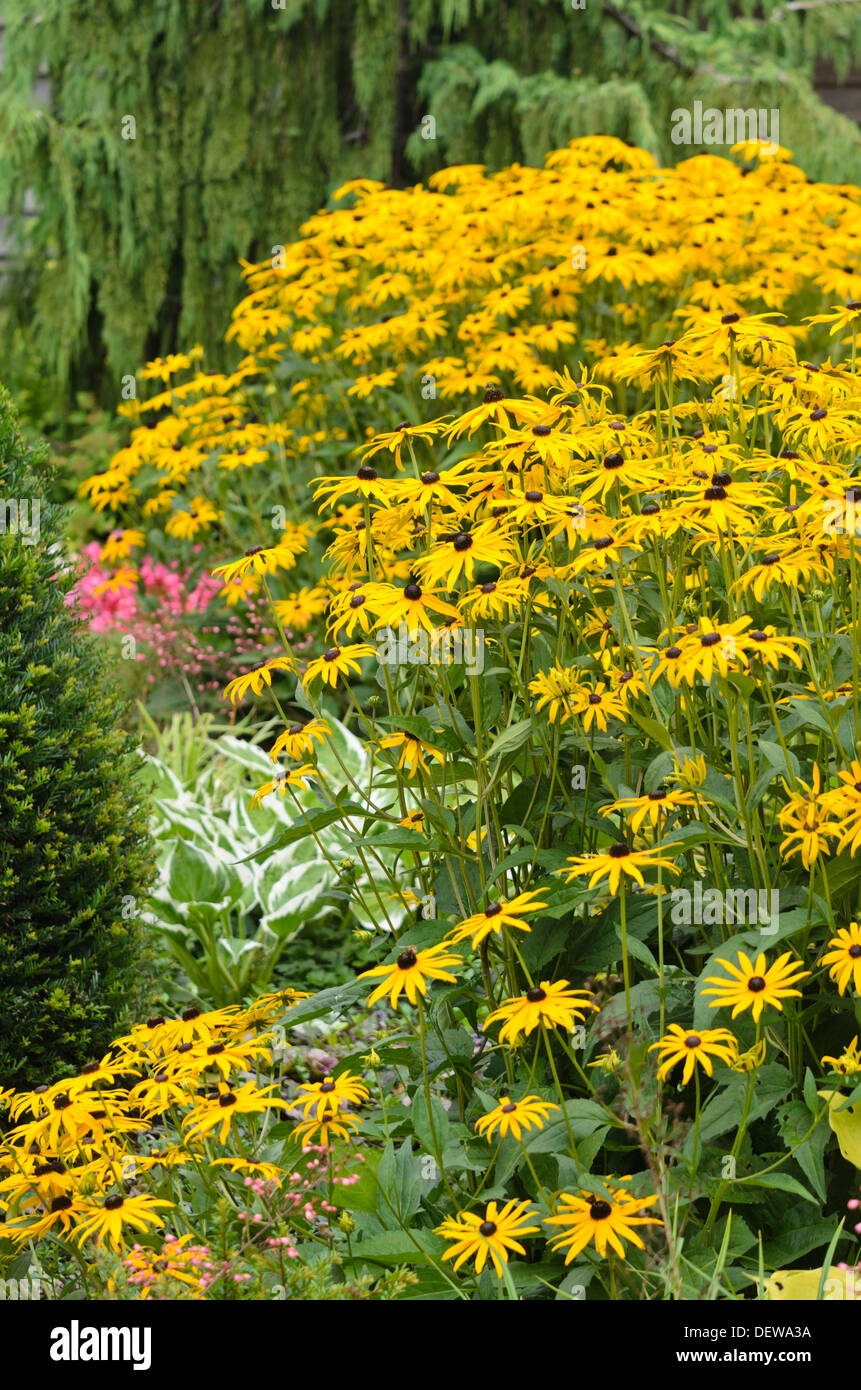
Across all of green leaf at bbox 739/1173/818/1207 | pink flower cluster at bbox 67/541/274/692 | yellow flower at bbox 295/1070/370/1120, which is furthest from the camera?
pink flower cluster at bbox 67/541/274/692

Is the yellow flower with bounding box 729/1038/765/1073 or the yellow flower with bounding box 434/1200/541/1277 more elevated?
the yellow flower with bounding box 729/1038/765/1073

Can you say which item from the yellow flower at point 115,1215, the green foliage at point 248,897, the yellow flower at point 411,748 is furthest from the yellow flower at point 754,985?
the green foliage at point 248,897

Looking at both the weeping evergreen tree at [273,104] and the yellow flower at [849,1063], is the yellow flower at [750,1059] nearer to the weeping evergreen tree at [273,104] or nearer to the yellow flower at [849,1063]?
the yellow flower at [849,1063]

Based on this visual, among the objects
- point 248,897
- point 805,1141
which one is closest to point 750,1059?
point 805,1141

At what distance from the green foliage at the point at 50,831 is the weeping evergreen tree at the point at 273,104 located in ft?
12.7

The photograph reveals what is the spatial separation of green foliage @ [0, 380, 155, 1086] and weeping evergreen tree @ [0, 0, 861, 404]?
12.7 feet

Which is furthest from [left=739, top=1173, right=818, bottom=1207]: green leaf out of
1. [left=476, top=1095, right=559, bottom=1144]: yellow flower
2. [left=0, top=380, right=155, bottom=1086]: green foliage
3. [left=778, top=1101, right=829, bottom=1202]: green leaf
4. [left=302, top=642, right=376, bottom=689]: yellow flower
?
[left=0, top=380, right=155, bottom=1086]: green foliage

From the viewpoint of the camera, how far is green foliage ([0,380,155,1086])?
8.61 ft

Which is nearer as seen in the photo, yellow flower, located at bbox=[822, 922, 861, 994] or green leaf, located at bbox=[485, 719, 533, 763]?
yellow flower, located at bbox=[822, 922, 861, 994]

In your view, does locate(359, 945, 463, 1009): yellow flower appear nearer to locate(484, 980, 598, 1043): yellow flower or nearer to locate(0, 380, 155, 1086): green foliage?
locate(484, 980, 598, 1043): yellow flower

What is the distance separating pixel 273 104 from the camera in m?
6.39

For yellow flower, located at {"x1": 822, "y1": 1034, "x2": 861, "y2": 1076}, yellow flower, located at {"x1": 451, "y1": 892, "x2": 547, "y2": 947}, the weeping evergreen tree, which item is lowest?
yellow flower, located at {"x1": 822, "y1": 1034, "x2": 861, "y2": 1076}

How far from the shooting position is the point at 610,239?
435cm

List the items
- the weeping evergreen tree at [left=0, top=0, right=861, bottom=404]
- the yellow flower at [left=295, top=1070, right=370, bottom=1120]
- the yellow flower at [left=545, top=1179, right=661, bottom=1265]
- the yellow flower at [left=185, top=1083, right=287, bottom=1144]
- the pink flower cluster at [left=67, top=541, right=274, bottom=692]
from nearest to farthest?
1. the yellow flower at [left=545, top=1179, right=661, bottom=1265]
2. the yellow flower at [left=185, top=1083, right=287, bottom=1144]
3. the yellow flower at [left=295, top=1070, right=370, bottom=1120]
4. the pink flower cluster at [left=67, top=541, right=274, bottom=692]
5. the weeping evergreen tree at [left=0, top=0, right=861, bottom=404]
